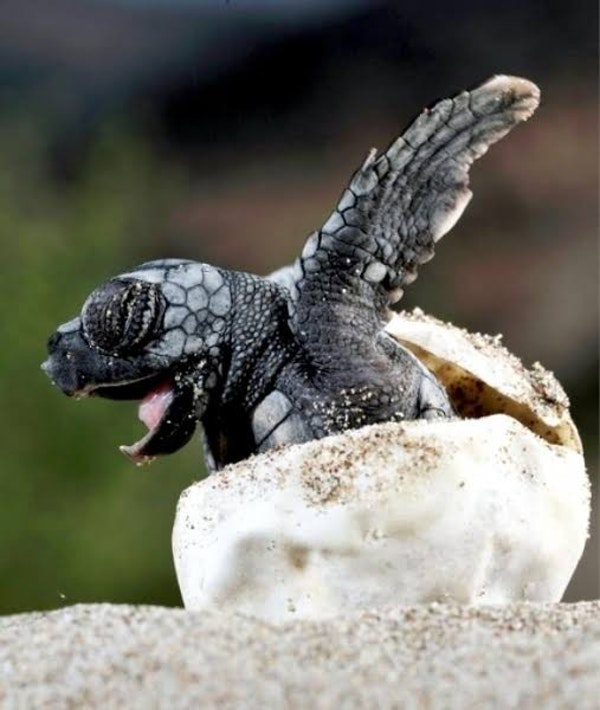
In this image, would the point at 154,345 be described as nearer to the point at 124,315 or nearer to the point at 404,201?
the point at 124,315

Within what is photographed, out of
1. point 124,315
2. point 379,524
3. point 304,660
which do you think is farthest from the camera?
point 124,315

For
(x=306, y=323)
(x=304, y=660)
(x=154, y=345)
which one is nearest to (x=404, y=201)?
(x=306, y=323)

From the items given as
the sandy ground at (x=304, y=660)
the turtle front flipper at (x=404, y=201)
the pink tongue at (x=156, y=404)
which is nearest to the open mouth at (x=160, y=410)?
the pink tongue at (x=156, y=404)

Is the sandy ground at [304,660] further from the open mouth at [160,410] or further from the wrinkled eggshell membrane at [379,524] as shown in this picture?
the open mouth at [160,410]

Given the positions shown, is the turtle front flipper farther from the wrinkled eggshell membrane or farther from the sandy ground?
the sandy ground

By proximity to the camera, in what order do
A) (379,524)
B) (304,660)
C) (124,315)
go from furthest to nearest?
1. (124,315)
2. (379,524)
3. (304,660)

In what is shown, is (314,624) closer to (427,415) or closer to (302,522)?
(302,522)
